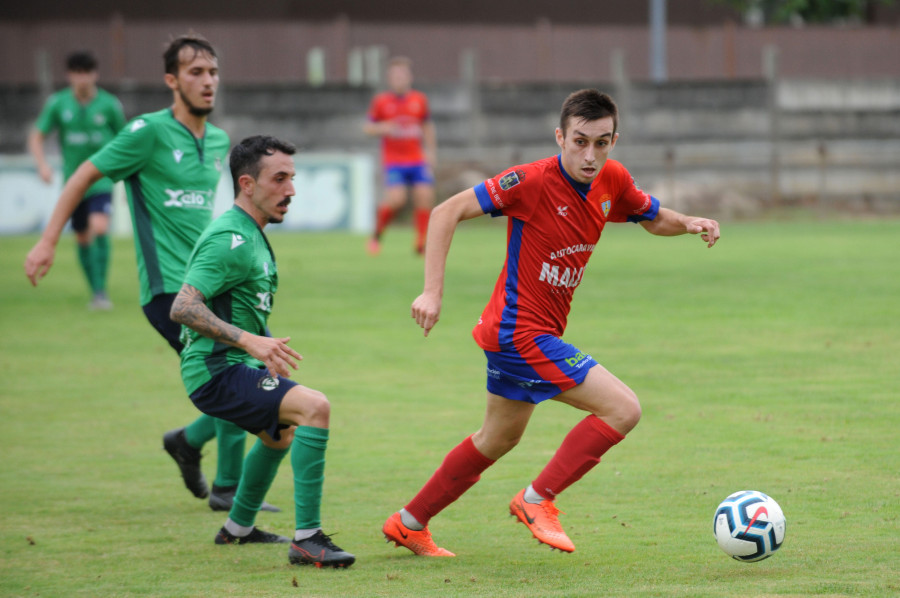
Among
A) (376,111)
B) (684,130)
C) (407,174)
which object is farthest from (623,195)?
(684,130)

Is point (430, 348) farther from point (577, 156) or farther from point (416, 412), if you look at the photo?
point (577, 156)

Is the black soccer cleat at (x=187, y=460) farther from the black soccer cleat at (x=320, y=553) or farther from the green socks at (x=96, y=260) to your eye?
the green socks at (x=96, y=260)

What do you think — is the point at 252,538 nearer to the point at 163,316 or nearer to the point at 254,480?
the point at 254,480

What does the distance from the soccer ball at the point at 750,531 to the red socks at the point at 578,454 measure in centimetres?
50

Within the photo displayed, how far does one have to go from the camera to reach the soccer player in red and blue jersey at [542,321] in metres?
4.61

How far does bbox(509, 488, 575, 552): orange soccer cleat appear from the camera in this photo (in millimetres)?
4562

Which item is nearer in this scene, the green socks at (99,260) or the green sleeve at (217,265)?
the green sleeve at (217,265)

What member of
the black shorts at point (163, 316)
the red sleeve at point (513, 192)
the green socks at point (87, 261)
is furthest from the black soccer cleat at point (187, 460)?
the green socks at point (87, 261)

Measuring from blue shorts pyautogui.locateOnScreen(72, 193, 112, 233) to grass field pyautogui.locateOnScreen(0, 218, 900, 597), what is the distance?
2.92 ft

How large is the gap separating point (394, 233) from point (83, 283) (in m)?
7.75

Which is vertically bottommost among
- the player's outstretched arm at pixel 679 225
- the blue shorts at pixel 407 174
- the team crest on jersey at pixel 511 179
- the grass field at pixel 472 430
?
the grass field at pixel 472 430

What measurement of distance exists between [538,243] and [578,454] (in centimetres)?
83

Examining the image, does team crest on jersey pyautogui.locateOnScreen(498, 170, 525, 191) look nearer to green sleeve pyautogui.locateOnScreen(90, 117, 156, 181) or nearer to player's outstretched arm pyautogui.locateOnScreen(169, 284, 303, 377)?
player's outstretched arm pyautogui.locateOnScreen(169, 284, 303, 377)

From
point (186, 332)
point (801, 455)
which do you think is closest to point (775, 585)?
point (801, 455)
